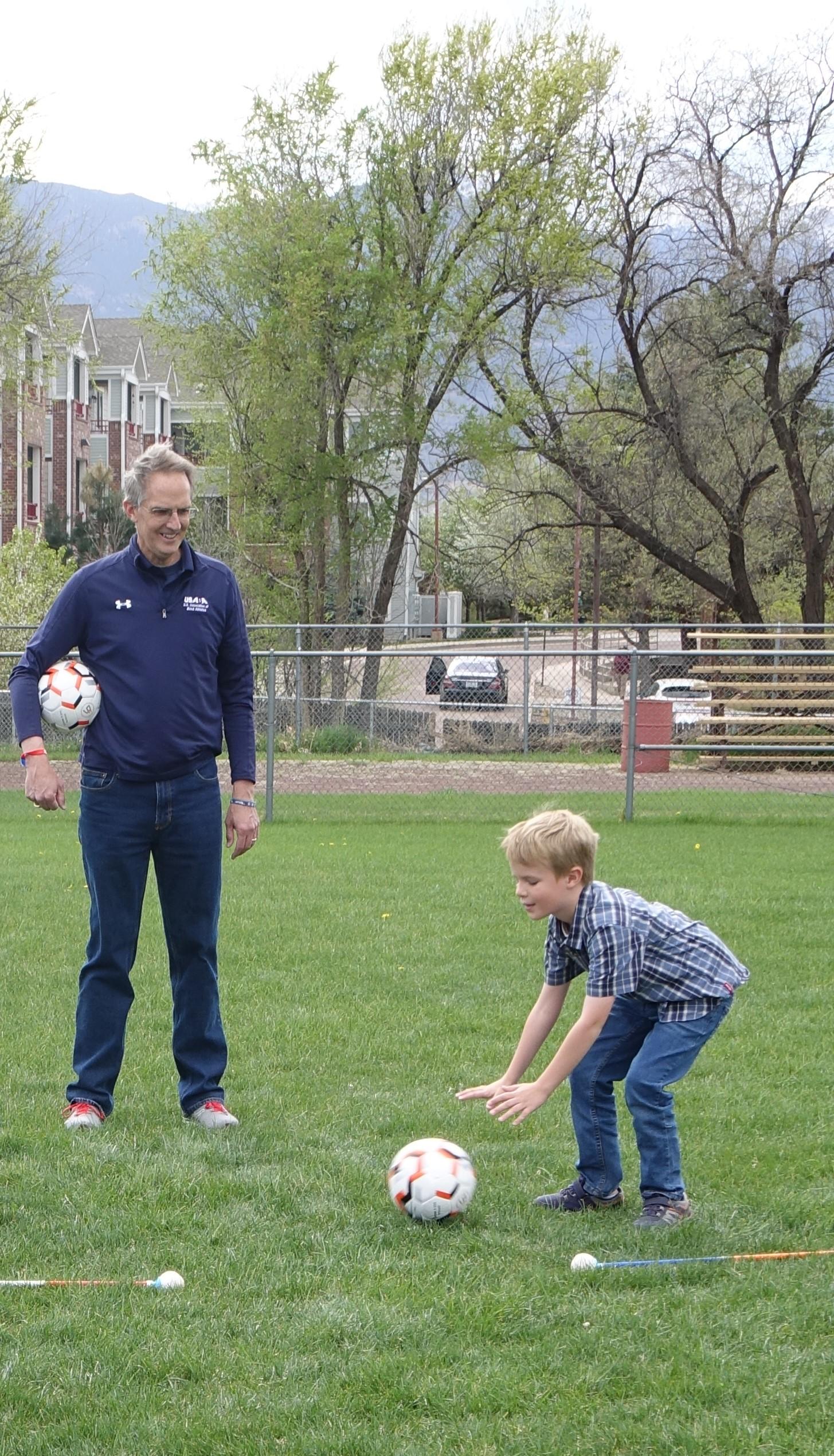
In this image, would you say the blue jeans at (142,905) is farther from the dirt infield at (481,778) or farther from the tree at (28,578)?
the tree at (28,578)

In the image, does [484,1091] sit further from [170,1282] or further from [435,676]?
[435,676]

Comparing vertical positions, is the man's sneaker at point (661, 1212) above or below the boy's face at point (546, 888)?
below

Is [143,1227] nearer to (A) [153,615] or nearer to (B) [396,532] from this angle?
(A) [153,615]

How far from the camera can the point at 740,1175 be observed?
181 inches

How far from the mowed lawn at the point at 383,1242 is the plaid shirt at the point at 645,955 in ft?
2.18

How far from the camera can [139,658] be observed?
16.0 feet

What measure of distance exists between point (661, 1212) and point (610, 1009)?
66cm

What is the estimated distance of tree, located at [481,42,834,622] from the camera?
82.8ft

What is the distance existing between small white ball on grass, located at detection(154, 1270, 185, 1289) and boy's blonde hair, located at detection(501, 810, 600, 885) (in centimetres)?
136

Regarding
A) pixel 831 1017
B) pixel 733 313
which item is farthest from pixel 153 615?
pixel 733 313

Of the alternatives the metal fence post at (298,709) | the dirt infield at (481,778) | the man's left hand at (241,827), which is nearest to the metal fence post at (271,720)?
the dirt infield at (481,778)

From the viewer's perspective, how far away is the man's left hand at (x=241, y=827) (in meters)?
5.17

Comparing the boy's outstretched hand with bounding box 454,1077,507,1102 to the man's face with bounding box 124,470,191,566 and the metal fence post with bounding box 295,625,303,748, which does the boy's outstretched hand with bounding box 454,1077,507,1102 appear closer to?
the man's face with bounding box 124,470,191,566

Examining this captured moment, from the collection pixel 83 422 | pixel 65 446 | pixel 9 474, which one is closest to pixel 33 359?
pixel 9 474
